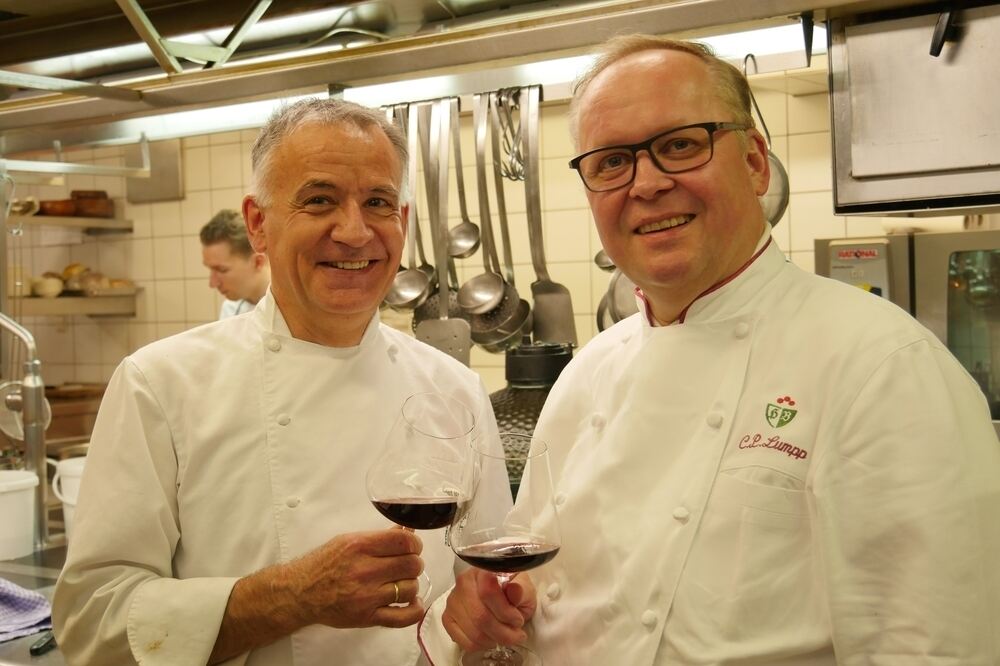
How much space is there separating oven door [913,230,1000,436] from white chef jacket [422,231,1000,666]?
1.33 m

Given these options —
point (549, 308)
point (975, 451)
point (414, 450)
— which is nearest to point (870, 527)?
point (975, 451)

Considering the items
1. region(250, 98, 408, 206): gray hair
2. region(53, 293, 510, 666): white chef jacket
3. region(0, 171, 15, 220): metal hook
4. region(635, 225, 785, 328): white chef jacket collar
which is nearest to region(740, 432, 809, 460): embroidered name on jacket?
region(635, 225, 785, 328): white chef jacket collar

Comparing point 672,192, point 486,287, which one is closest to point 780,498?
point 672,192

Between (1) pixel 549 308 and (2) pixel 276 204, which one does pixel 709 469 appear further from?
(1) pixel 549 308

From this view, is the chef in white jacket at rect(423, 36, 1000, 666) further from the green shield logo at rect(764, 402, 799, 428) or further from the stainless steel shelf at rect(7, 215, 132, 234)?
the stainless steel shelf at rect(7, 215, 132, 234)

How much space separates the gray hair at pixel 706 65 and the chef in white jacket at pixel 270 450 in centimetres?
40

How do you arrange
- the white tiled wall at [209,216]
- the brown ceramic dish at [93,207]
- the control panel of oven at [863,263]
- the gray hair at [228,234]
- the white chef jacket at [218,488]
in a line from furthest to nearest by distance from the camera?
the brown ceramic dish at [93,207] < the gray hair at [228,234] < the white tiled wall at [209,216] < the control panel of oven at [863,263] < the white chef jacket at [218,488]

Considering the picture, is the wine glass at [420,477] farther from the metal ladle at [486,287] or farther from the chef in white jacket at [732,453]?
the metal ladle at [486,287]

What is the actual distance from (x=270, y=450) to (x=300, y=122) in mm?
534

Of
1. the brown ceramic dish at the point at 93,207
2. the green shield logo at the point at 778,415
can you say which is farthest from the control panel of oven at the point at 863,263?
the brown ceramic dish at the point at 93,207

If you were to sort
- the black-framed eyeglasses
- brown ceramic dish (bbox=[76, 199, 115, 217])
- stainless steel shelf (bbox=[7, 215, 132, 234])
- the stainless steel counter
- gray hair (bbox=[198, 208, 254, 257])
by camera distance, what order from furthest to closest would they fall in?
brown ceramic dish (bbox=[76, 199, 115, 217]), stainless steel shelf (bbox=[7, 215, 132, 234]), gray hair (bbox=[198, 208, 254, 257]), the stainless steel counter, the black-framed eyeglasses

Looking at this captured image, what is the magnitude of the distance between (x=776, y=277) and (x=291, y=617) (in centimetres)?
84

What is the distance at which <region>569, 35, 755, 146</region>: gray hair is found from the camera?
1.31 metres

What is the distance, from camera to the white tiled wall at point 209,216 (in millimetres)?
3719
